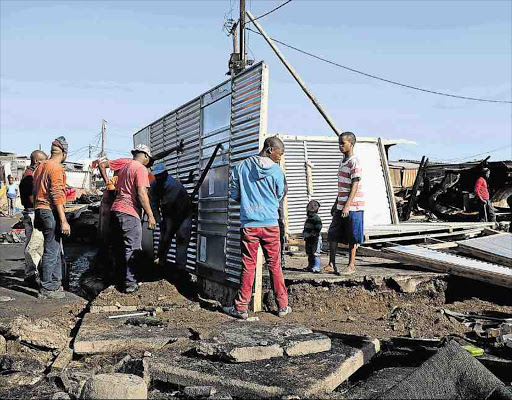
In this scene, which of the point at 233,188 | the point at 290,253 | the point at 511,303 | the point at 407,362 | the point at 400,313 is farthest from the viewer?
the point at 290,253

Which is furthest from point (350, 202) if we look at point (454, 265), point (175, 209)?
point (175, 209)

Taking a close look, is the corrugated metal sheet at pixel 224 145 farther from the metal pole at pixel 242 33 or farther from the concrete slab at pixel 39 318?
the metal pole at pixel 242 33

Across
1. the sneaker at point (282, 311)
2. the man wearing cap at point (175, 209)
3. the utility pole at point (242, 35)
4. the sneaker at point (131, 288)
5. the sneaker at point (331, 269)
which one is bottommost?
the sneaker at point (282, 311)

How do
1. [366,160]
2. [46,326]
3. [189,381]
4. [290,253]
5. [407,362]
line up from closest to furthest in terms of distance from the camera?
[189,381], [407,362], [46,326], [290,253], [366,160]

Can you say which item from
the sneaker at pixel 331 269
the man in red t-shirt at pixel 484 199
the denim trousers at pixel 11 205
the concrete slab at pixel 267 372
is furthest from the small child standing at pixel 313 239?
the denim trousers at pixel 11 205

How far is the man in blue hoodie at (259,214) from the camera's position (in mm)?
5637

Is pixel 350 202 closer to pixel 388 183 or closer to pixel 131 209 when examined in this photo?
pixel 131 209

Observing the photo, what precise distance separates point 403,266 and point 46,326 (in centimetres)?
497

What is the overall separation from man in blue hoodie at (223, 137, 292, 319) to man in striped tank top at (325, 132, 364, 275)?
4.60 feet

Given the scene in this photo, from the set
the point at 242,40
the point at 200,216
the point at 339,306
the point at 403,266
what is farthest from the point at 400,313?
the point at 242,40

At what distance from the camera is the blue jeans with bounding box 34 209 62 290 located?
6969 millimetres

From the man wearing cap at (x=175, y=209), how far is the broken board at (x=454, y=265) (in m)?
2.88

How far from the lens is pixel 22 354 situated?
4.55m

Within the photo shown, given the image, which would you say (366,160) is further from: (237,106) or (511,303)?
(237,106)
